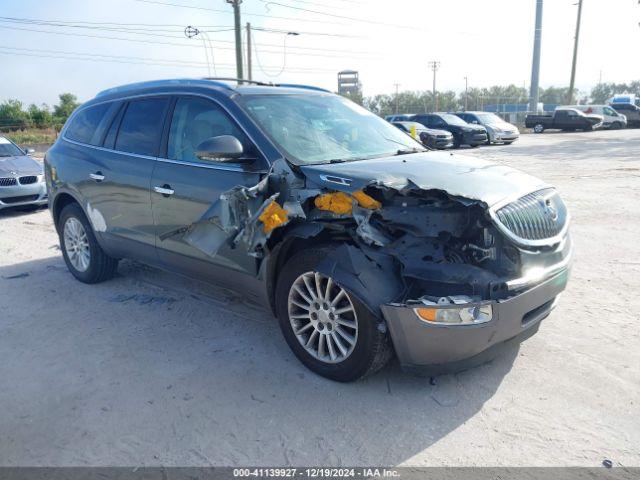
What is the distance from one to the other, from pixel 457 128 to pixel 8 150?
1930cm

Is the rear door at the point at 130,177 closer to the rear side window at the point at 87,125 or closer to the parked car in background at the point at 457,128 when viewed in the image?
the rear side window at the point at 87,125

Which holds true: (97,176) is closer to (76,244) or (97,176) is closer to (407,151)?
(76,244)

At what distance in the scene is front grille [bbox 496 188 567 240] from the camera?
3.13 metres

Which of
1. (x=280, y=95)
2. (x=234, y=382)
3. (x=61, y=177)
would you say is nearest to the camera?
(x=234, y=382)

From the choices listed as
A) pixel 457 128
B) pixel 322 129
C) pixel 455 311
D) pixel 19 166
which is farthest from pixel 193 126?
pixel 457 128

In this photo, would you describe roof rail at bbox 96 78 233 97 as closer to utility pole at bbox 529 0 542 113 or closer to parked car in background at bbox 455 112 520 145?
parked car in background at bbox 455 112 520 145

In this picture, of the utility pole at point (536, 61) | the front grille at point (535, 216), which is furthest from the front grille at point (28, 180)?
the utility pole at point (536, 61)

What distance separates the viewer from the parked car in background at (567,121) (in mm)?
33531

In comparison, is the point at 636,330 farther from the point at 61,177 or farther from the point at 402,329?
the point at 61,177

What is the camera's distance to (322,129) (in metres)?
4.20

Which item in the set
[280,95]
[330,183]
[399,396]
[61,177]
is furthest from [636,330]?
[61,177]

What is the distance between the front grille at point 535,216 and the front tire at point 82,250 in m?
4.08

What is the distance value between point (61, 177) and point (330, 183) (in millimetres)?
3605

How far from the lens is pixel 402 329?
2.99 metres
